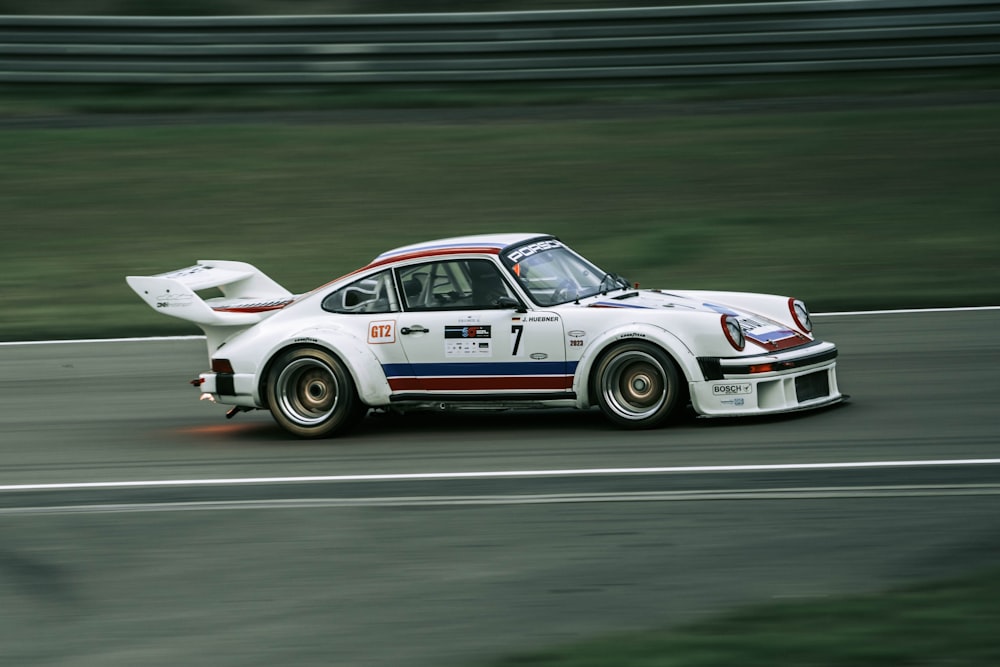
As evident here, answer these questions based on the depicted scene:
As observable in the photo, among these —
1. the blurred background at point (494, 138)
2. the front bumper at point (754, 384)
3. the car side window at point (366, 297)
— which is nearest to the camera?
the front bumper at point (754, 384)

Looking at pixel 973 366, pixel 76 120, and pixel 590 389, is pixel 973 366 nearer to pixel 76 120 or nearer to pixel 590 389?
pixel 590 389

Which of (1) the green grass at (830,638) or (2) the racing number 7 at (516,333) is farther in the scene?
(2) the racing number 7 at (516,333)

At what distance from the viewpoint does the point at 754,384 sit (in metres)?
8.06

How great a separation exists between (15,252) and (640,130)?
7900 mm

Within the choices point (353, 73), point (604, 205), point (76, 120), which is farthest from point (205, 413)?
point (76, 120)

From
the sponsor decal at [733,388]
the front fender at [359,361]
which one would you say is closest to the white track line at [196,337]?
the front fender at [359,361]

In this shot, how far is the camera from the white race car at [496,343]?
320 inches

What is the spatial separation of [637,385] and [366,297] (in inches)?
76.6

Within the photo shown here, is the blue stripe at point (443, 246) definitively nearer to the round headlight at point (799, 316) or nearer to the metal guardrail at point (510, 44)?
the round headlight at point (799, 316)

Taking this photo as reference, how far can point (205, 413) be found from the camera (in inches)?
388

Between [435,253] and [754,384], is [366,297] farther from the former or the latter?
[754,384]

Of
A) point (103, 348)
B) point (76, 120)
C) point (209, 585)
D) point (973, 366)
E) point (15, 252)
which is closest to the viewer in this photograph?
point (209, 585)

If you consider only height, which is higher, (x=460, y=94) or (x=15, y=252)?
(x=460, y=94)

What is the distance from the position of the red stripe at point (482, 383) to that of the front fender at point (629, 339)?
90 mm
